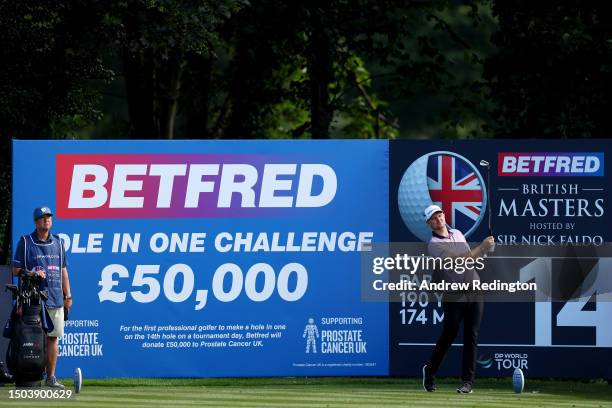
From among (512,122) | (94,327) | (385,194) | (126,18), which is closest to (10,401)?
(94,327)

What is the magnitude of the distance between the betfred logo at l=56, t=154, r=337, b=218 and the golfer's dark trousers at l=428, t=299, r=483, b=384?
194 centimetres

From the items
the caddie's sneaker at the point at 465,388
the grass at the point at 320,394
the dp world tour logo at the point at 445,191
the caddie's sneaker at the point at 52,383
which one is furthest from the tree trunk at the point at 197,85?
the caddie's sneaker at the point at 465,388

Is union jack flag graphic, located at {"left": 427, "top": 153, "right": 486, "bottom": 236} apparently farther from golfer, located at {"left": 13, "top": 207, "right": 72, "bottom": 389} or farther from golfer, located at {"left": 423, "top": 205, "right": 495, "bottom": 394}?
golfer, located at {"left": 13, "top": 207, "right": 72, "bottom": 389}

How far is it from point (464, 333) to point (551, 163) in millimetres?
2224

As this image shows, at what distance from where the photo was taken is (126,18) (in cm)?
2027

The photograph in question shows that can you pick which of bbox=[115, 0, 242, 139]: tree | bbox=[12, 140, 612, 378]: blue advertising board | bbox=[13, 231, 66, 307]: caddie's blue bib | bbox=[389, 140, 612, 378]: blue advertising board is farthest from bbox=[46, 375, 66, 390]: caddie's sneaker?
bbox=[115, 0, 242, 139]: tree

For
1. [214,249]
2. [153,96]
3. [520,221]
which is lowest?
[214,249]

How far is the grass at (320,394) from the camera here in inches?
497

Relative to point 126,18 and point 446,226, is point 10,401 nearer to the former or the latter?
point 446,226

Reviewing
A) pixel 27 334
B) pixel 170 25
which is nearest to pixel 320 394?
pixel 27 334

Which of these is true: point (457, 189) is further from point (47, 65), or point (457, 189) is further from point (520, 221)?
point (47, 65)

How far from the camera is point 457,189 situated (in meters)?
14.8

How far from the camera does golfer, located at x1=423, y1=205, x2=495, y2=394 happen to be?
13.7 metres

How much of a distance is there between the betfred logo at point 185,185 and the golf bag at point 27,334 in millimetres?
1203
